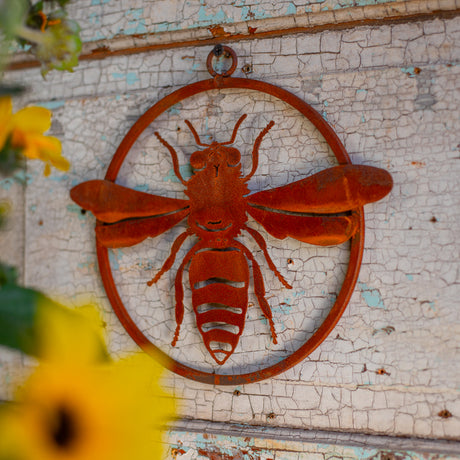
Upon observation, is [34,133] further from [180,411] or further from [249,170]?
[180,411]

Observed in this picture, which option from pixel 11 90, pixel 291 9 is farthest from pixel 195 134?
pixel 11 90

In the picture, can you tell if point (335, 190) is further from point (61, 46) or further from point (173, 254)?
point (61, 46)

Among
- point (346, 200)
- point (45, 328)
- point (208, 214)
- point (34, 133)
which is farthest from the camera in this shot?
point (208, 214)

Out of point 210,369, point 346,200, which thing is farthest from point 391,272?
point 210,369

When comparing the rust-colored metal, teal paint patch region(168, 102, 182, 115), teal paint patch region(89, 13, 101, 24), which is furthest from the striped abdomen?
teal paint patch region(89, 13, 101, 24)

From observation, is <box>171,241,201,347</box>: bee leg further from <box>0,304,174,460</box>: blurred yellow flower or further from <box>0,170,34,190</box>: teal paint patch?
<box>0,304,174,460</box>: blurred yellow flower

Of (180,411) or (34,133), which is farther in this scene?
(180,411)

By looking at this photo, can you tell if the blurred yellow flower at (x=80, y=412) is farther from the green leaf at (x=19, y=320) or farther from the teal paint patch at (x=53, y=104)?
the teal paint patch at (x=53, y=104)
